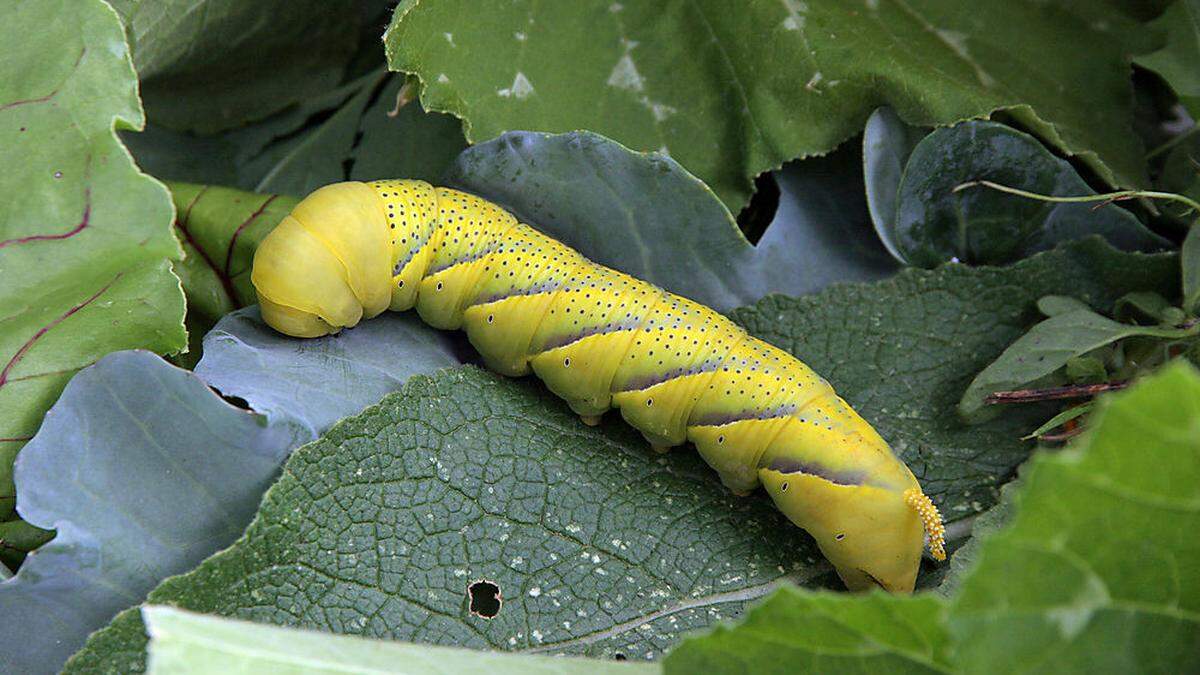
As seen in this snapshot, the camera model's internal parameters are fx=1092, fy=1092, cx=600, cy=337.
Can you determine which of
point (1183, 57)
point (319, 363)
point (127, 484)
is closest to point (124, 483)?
point (127, 484)

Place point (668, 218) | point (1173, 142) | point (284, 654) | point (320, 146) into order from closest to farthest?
1. point (284, 654)
2. point (668, 218)
3. point (1173, 142)
4. point (320, 146)

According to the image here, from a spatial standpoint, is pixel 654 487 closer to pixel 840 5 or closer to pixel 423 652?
pixel 423 652

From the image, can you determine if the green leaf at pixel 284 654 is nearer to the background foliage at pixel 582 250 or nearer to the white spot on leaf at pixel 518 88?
the background foliage at pixel 582 250

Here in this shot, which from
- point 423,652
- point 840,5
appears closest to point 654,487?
point 423,652

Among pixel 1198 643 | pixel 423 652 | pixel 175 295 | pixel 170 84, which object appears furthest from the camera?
pixel 170 84

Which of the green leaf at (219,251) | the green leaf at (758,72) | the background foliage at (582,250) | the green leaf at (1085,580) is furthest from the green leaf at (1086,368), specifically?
the green leaf at (219,251)

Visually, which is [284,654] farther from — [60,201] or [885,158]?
[885,158]
